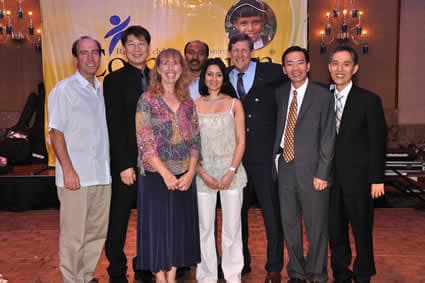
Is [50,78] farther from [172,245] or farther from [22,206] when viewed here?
[172,245]

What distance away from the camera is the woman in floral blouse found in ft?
9.74

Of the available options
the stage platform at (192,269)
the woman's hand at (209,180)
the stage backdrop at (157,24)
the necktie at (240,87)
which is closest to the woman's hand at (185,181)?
the woman's hand at (209,180)

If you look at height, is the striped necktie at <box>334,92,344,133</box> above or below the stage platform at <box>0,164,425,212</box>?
above

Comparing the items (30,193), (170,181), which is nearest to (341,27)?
(30,193)

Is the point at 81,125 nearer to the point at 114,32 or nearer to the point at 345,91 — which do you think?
the point at 345,91

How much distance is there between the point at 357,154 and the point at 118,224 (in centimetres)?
180

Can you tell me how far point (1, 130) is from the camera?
29.8ft

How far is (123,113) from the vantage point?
330 centimetres

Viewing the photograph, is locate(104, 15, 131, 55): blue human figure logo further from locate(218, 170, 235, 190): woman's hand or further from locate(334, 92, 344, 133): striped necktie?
locate(334, 92, 344, 133): striped necktie

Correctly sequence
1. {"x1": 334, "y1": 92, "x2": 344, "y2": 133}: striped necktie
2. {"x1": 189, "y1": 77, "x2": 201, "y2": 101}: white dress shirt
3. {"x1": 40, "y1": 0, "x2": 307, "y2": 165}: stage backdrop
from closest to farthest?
1. {"x1": 334, "y1": 92, "x2": 344, "y2": 133}: striped necktie
2. {"x1": 189, "y1": 77, "x2": 201, "y2": 101}: white dress shirt
3. {"x1": 40, "y1": 0, "x2": 307, "y2": 165}: stage backdrop

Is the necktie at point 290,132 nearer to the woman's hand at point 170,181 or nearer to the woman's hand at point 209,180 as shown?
the woman's hand at point 209,180

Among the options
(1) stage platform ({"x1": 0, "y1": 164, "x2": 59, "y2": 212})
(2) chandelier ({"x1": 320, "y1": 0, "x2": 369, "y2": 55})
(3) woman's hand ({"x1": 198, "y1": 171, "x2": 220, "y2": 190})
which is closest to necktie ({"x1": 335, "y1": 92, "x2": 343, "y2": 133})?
(3) woman's hand ({"x1": 198, "y1": 171, "x2": 220, "y2": 190})

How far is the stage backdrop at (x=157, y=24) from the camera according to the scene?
719cm

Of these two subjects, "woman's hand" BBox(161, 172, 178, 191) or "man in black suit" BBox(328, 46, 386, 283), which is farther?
"man in black suit" BBox(328, 46, 386, 283)
